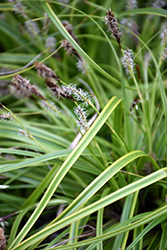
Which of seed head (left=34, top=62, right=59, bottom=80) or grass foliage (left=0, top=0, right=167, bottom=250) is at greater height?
seed head (left=34, top=62, right=59, bottom=80)

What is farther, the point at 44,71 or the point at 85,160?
the point at 85,160

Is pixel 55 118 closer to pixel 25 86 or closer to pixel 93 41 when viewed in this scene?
pixel 25 86

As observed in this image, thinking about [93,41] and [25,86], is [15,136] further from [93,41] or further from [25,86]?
[93,41]

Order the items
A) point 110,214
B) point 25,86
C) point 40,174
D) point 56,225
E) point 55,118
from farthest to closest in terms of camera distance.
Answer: point 55,118 < point 40,174 < point 110,214 < point 25,86 < point 56,225

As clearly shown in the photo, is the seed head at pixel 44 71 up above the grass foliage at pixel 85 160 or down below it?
above

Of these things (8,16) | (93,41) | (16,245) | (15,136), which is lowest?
(16,245)

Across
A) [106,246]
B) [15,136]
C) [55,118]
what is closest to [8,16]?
[55,118]

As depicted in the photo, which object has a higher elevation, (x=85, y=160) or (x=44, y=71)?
Result: (x=44, y=71)

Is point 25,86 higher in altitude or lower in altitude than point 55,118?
higher

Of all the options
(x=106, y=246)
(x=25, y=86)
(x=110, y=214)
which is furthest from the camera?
(x=110, y=214)

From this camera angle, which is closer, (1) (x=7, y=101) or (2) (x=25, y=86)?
(2) (x=25, y=86)
